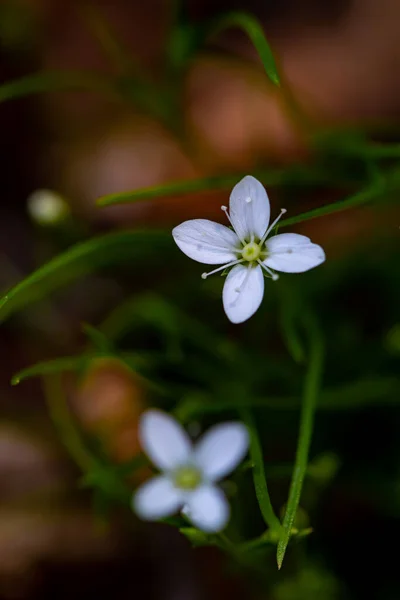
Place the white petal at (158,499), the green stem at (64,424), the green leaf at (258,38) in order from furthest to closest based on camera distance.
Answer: the green stem at (64,424) < the white petal at (158,499) < the green leaf at (258,38)

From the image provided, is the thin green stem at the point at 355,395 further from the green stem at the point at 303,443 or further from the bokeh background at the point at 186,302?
the green stem at the point at 303,443

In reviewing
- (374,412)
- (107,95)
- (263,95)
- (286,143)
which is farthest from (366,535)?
(107,95)

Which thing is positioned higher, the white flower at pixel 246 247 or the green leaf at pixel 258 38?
the green leaf at pixel 258 38

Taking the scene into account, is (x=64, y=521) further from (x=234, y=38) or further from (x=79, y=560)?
(x=234, y=38)

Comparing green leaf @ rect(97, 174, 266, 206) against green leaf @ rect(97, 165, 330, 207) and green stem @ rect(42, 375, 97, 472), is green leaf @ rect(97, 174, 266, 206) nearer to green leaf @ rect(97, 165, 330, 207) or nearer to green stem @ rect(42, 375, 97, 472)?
green leaf @ rect(97, 165, 330, 207)

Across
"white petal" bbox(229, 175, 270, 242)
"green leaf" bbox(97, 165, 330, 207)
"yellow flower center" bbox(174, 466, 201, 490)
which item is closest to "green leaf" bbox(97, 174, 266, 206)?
"green leaf" bbox(97, 165, 330, 207)

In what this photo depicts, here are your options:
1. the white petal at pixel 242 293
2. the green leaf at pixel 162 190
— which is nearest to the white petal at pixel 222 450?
the white petal at pixel 242 293

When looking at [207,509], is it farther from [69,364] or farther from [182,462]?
[69,364]
